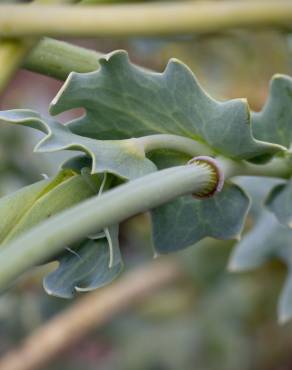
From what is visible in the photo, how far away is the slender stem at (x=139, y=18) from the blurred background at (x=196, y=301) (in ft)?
2.50

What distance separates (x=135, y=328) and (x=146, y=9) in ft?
4.08

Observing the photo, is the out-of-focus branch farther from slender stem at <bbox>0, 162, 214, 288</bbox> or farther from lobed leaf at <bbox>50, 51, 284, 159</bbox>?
slender stem at <bbox>0, 162, 214, 288</bbox>

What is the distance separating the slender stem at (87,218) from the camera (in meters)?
0.42

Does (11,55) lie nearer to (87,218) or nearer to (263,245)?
(87,218)

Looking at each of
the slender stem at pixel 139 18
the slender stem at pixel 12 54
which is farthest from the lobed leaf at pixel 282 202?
the slender stem at pixel 12 54

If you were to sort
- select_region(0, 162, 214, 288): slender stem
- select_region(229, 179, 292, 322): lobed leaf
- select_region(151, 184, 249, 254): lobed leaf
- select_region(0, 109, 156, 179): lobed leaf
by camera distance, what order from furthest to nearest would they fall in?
select_region(229, 179, 292, 322): lobed leaf → select_region(151, 184, 249, 254): lobed leaf → select_region(0, 109, 156, 179): lobed leaf → select_region(0, 162, 214, 288): slender stem

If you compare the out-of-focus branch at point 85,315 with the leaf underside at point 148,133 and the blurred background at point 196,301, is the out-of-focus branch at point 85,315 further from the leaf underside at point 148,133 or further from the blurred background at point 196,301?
the leaf underside at point 148,133

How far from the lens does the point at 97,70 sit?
646mm

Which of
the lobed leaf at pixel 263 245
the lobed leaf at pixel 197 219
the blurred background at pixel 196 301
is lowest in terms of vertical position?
the blurred background at pixel 196 301

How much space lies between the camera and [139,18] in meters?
0.70

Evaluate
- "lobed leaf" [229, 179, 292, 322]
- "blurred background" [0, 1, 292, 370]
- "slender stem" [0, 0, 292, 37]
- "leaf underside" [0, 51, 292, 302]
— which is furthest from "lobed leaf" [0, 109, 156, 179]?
"blurred background" [0, 1, 292, 370]

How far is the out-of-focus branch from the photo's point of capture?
4.98 feet

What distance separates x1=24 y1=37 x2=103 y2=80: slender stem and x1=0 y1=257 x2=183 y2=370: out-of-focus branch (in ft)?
3.01

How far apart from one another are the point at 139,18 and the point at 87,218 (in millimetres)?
298
